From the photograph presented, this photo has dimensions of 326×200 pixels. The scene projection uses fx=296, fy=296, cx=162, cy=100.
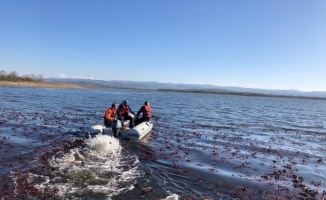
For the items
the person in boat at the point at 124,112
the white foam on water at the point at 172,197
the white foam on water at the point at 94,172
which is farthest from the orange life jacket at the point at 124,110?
the white foam on water at the point at 172,197

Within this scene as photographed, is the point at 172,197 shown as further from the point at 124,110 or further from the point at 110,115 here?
the point at 124,110

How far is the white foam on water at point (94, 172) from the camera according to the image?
10.5m

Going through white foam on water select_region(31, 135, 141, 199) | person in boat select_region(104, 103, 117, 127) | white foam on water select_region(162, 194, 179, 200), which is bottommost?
white foam on water select_region(162, 194, 179, 200)

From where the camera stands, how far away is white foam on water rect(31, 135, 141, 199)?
10516mm

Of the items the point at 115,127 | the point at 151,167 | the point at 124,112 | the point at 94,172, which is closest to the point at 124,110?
the point at 124,112

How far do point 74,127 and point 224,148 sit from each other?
11905 millimetres

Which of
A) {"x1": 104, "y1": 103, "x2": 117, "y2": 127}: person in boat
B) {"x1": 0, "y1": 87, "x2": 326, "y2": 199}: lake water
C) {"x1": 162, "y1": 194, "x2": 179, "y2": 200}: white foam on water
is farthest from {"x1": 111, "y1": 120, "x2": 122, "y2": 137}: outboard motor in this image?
{"x1": 162, "y1": 194, "x2": 179, "y2": 200}: white foam on water

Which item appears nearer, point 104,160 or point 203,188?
point 203,188

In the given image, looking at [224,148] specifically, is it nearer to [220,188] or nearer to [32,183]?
[220,188]

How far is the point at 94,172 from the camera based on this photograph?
40.6 ft

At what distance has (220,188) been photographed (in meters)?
12.0

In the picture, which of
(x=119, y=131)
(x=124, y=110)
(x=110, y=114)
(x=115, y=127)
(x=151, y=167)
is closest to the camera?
(x=151, y=167)

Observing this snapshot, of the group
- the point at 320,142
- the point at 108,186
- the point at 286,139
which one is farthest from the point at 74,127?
the point at 320,142

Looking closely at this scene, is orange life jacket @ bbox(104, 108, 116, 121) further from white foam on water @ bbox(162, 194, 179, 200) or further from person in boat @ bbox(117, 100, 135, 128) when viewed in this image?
white foam on water @ bbox(162, 194, 179, 200)
